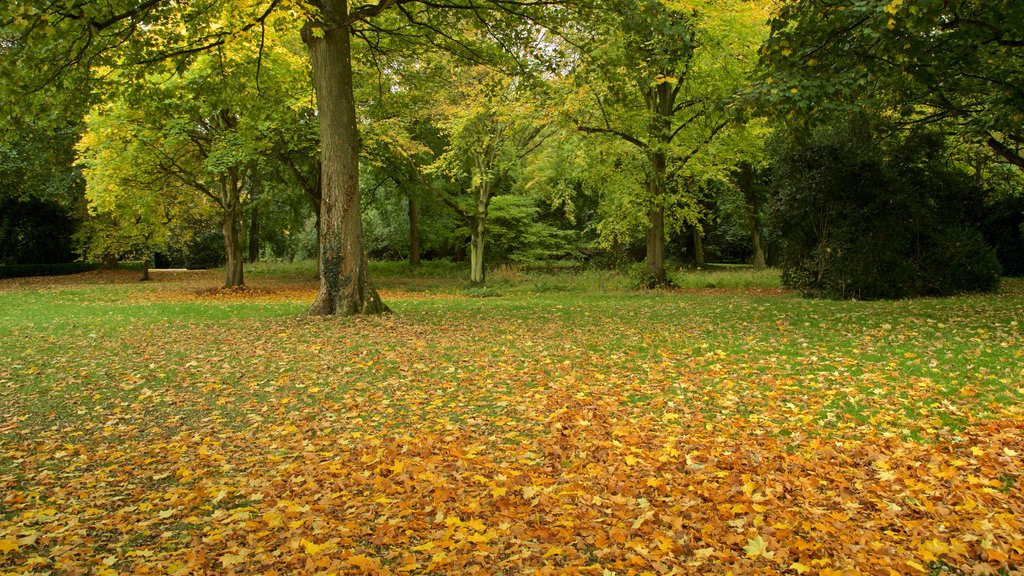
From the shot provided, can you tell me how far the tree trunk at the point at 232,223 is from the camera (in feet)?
78.2

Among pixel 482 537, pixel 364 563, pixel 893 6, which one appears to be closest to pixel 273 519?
pixel 364 563

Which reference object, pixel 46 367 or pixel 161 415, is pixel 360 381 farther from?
pixel 46 367

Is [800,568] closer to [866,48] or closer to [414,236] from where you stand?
[866,48]

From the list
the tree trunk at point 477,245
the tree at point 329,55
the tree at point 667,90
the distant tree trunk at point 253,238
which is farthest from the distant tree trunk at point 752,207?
the distant tree trunk at point 253,238

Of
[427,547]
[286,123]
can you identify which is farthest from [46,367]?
[286,123]

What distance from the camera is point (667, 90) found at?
66.0 ft

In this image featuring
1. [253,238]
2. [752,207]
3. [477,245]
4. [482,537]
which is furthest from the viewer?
[253,238]

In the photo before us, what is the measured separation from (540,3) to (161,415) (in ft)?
32.1

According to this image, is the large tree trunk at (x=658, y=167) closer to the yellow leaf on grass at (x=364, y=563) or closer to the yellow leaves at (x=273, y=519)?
the yellow leaves at (x=273, y=519)

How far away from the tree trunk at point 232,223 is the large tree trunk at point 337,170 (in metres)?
13.0

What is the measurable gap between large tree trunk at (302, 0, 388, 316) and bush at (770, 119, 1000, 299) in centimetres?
1000

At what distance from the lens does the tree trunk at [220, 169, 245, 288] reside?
23828 mm

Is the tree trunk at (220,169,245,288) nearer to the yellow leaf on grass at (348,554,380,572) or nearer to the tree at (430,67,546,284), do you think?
the tree at (430,67,546,284)

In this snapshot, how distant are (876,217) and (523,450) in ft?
44.1
